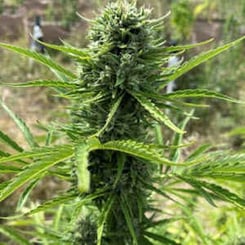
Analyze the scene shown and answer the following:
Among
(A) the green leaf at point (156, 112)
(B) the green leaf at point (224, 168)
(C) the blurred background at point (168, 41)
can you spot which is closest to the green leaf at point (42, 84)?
(A) the green leaf at point (156, 112)

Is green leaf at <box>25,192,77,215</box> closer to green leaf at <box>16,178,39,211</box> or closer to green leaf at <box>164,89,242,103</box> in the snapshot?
green leaf at <box>16,178,39,211</box>

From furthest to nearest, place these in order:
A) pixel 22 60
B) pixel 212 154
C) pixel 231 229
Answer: pixel 22 60 → pixel 231 229 → pixel 212 154

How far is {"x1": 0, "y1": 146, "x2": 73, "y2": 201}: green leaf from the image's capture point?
2.36ft

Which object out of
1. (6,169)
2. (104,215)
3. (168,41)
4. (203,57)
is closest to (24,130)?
(6,169)

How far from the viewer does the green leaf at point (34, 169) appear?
0.72m

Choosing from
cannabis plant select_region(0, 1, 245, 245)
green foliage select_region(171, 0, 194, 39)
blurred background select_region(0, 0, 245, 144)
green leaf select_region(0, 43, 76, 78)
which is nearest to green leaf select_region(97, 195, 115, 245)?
cannabis plant select_region(0, 1, 245, 245)

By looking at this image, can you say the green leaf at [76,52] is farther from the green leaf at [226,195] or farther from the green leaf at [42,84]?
the green leaf at [226,195]

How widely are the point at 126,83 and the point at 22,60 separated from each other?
470cm

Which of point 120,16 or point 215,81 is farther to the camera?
point 215,81

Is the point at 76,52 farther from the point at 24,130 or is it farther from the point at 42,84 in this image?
the point at 24,130

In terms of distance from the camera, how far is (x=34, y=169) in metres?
0.73

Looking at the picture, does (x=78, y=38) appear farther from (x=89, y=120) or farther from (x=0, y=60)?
(x=89, y=120)

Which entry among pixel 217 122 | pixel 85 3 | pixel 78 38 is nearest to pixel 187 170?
pixel 217 122

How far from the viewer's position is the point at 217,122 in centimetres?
505
